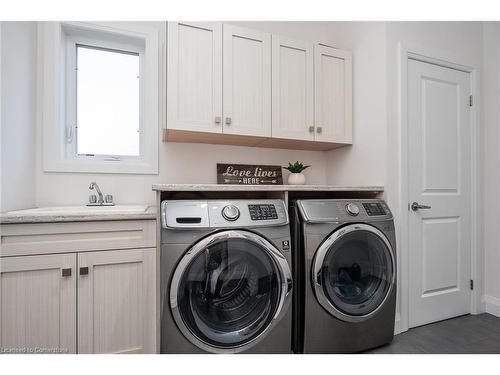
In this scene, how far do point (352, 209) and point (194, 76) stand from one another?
1312mm

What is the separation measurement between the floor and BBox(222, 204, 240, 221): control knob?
1.21 meters

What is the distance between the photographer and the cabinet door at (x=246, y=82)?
5.85ft

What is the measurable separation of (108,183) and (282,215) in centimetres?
130

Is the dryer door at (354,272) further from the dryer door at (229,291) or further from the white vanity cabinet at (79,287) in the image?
the white vanity cabinet at (79,287)

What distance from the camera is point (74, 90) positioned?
6.45 feet

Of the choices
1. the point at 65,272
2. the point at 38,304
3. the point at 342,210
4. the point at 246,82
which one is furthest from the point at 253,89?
the point at 38,304

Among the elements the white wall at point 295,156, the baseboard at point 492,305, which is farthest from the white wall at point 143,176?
the baseboard at point 492,305

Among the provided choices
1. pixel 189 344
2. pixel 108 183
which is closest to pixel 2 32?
pixel 108 183

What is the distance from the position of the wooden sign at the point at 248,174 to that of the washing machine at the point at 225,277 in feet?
2.32

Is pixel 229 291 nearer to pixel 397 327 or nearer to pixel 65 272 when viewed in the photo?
pixel 65 272

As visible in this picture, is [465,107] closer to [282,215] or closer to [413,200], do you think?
[413,200]

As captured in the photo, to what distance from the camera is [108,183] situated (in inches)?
75.1

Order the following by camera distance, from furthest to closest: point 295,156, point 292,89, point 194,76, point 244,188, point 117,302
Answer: point 295,156
point 292,89
point 194,76
point 244,188
point 117,302

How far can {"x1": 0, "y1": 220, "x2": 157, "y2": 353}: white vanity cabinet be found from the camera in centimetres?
123
